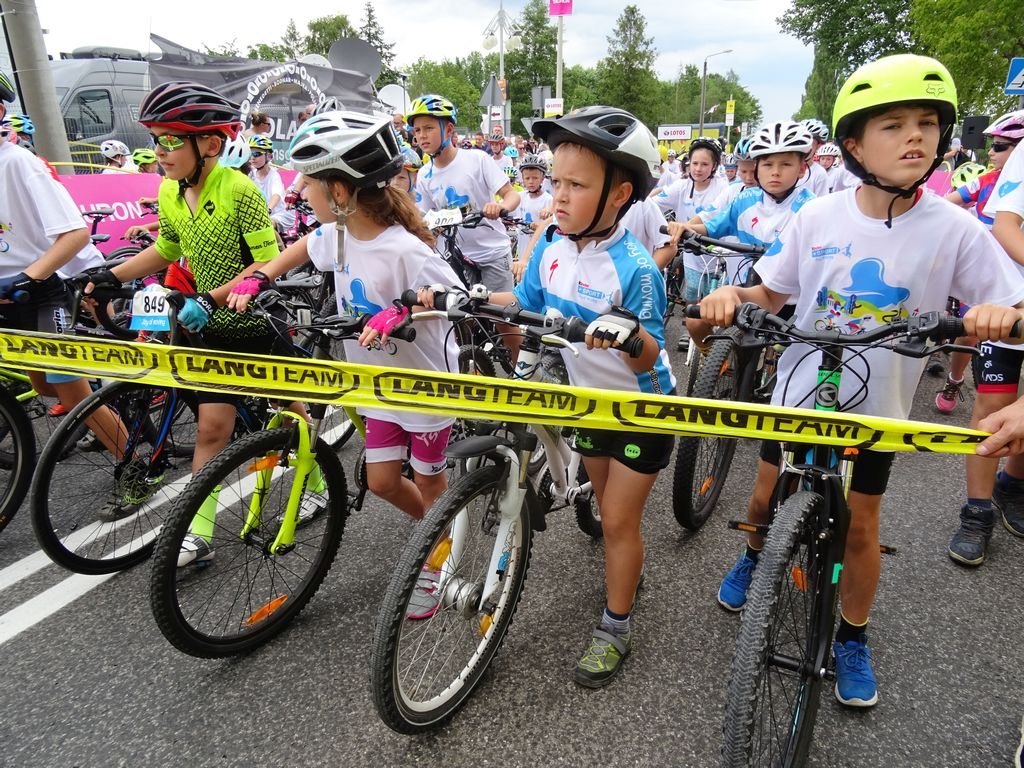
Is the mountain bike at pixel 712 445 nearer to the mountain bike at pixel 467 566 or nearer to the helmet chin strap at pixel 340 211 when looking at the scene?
the mountain bike at pixel 467 566

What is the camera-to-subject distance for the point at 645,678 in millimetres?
2605

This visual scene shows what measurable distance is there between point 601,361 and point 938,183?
600 inches

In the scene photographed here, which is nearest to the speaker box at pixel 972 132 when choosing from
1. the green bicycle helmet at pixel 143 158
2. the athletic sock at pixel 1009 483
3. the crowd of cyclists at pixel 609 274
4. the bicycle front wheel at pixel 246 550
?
→ the athletic sock at pixel 1009 483

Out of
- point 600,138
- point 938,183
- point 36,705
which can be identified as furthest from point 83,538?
point 938,183

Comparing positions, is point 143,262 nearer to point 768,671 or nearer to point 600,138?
point 600,138

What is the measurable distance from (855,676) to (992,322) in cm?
150

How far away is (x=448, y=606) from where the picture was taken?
2.35m

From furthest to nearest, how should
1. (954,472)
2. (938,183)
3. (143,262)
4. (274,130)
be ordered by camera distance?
(938,183) < (274,130) < (954,472) < (143,262)

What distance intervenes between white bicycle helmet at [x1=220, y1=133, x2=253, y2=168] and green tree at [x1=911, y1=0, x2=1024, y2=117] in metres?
22.5

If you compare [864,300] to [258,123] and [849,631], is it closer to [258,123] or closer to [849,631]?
[849,631]

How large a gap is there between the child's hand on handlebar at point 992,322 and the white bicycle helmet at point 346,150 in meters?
2.03

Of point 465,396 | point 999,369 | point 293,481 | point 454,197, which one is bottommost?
point 293,481

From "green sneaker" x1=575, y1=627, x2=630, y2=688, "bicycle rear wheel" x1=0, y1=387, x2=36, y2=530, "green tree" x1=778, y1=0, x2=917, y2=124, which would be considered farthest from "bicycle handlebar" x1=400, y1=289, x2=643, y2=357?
"green tree" x1=778, y1=0, x2=917, y2=124

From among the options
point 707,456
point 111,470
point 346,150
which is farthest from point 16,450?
point 707,456
